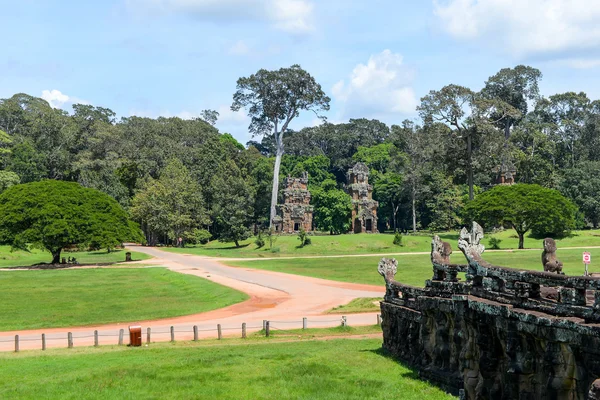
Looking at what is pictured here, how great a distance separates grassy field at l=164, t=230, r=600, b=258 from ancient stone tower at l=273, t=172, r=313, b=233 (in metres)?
10.5

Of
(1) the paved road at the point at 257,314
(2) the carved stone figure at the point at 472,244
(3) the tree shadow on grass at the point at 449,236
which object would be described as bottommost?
(1) the paved road at the point at 257,314

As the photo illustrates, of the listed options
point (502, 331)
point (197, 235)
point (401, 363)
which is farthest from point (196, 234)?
point (502, 331)

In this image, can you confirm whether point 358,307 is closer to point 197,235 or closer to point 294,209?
point 197,235

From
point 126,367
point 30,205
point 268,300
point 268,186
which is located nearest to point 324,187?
point 268,186

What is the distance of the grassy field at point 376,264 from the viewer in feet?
159

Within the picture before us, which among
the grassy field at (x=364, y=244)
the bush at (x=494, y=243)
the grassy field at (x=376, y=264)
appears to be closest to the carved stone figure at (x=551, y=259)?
the grassy field at (x=376, y=264)

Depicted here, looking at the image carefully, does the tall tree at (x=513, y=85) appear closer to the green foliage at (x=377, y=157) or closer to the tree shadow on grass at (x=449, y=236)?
the green foliage at (x=377, y=157)

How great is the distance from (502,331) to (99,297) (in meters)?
33.3

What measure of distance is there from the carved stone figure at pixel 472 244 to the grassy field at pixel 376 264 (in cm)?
2717

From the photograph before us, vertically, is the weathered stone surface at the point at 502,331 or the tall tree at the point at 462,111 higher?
the tall tree at the point at 462,111

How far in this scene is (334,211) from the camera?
102 m

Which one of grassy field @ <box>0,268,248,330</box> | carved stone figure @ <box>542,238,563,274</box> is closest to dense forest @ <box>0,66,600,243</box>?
grassy field @ <box>0,268,248,330</box>

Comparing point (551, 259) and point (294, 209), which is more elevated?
point (294, 209)

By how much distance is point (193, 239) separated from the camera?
9906 centimetres
